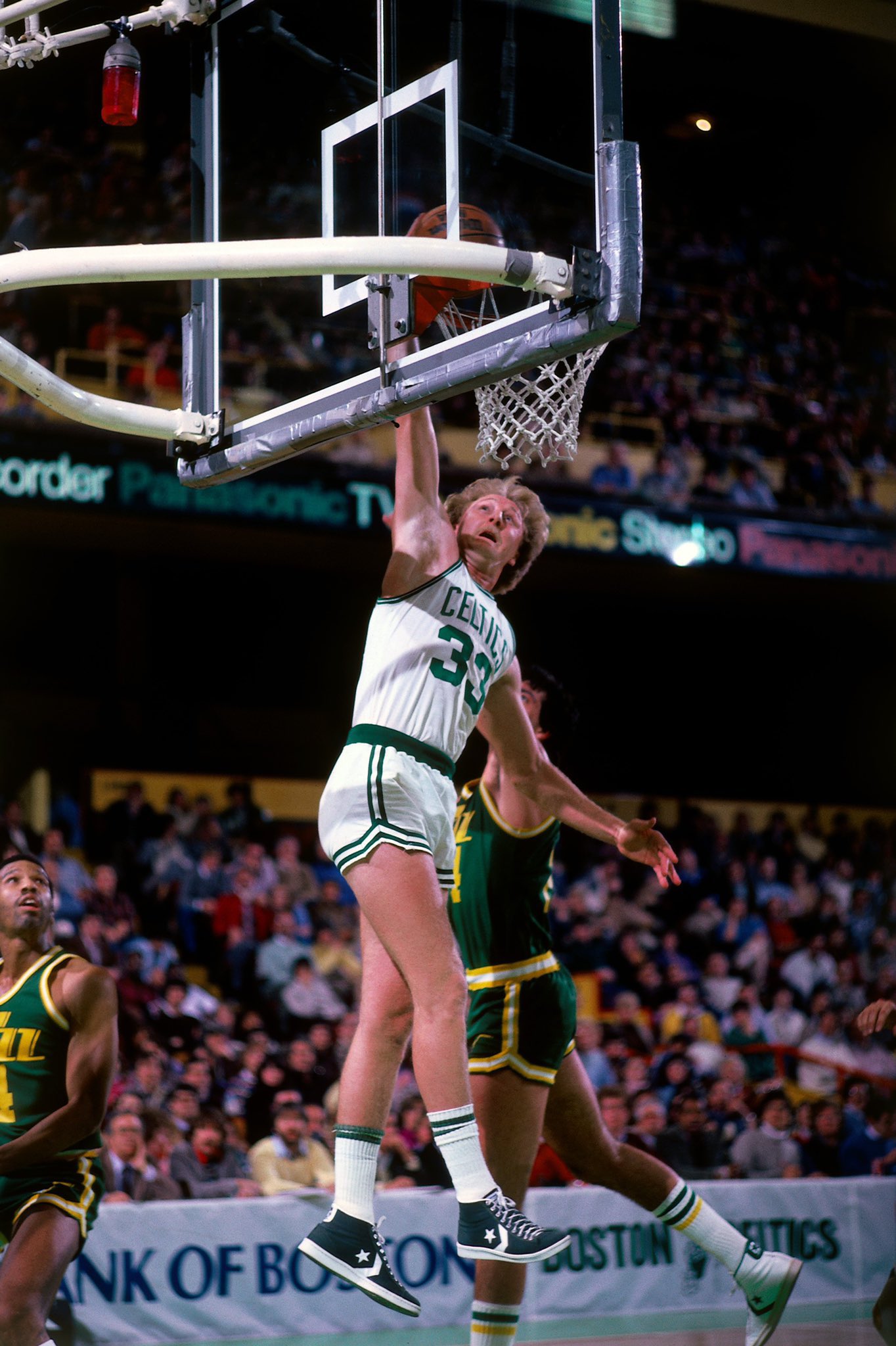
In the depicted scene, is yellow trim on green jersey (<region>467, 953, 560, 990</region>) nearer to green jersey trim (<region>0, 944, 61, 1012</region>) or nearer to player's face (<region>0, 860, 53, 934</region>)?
green jersey trim (<region>0, 944, 61, 1012</region>)

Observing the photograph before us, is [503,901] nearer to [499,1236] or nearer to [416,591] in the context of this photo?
[416,591]

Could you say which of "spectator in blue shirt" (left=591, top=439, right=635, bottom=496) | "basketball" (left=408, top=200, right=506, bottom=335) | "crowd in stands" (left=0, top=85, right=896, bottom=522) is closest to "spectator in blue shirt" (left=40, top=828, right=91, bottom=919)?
"crowd in stands" (left=0, top=85, right=896, bottom=522)

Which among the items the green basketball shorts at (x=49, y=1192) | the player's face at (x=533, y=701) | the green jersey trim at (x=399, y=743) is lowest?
the green basketball shorts at (x=49, y=1192)

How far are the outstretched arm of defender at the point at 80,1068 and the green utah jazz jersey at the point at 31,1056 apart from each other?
2.0 inches

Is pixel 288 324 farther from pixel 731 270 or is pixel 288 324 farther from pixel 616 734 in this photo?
pixel 616 734

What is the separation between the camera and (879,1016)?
5828 millimetres

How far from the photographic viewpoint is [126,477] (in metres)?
13.7

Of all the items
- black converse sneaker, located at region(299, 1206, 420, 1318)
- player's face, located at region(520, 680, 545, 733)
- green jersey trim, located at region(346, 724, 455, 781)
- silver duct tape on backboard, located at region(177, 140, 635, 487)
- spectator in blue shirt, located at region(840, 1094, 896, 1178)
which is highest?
silver duct tape on backboard, located at region(177, 140, 635, 487)

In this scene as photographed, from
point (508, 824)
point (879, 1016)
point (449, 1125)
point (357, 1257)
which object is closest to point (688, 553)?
point (508, 824)

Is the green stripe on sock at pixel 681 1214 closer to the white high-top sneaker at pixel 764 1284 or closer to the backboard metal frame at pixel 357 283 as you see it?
the white high-top sneaker at pixel 764 1284

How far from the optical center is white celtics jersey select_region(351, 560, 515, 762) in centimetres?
493

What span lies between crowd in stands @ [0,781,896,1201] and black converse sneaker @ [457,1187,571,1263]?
5167 millimetres

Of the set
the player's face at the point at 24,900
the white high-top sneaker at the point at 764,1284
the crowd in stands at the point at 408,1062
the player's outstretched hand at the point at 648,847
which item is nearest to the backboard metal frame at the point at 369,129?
the player's outstretched hand at the point at 648,847

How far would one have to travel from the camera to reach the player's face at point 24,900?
6.27 m
